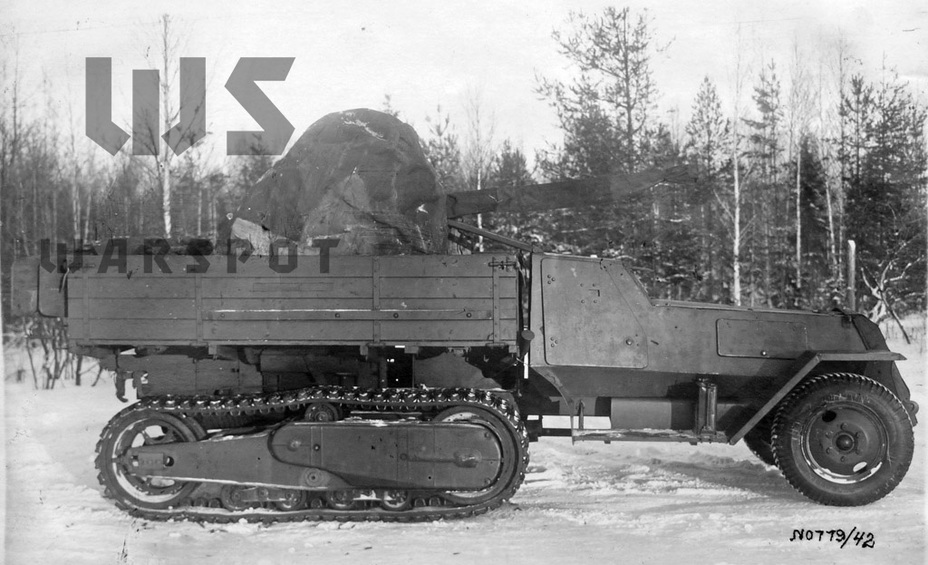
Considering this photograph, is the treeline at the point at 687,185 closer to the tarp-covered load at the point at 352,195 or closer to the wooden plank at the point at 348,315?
the tarp-covered load at the point at 352,195

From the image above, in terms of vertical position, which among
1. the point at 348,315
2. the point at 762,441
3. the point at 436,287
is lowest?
the point at 762,441

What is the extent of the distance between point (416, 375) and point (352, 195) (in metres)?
2.71

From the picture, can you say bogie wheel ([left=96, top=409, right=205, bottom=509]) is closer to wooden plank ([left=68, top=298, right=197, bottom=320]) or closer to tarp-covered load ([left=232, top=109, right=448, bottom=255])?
wooden plank ([left=68, top=298, right=197, bottom=320])

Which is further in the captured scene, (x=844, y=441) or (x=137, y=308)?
(x=844, y=441)

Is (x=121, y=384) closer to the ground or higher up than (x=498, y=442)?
higher up

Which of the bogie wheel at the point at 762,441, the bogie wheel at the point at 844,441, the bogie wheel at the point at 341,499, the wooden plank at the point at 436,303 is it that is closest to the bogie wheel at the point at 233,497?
the bogie wheel at the point at 341,499

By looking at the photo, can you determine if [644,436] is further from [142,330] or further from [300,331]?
[142,330]

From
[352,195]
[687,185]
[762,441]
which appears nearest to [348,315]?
[352,195]

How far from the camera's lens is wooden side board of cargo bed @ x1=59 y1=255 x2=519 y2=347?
5.92 metres

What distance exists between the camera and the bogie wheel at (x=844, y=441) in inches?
250

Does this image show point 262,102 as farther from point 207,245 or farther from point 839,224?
point 839,224

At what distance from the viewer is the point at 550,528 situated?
5.74 m

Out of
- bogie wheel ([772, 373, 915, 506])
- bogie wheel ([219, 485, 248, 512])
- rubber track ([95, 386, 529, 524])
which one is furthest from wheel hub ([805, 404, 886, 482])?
bogie wheel ([219, 485, 248, 512])

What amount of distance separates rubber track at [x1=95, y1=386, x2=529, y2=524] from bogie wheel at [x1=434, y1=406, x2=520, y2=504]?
0.14 ft
